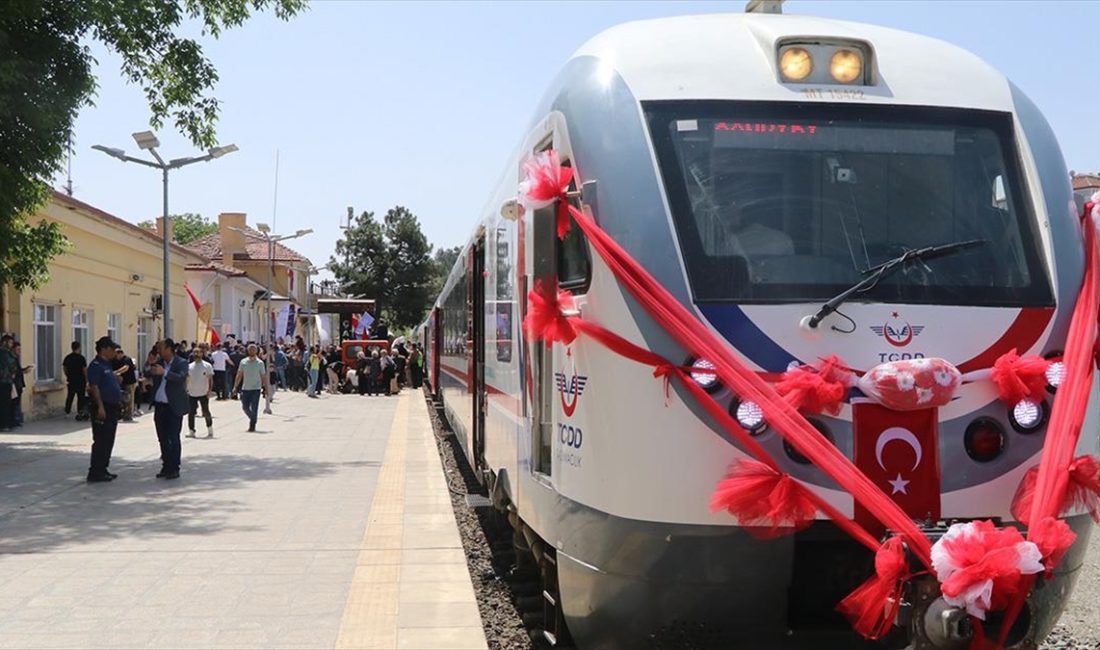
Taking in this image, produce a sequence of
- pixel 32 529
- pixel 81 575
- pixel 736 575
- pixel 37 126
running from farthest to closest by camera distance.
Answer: pixel 37 126 < pixel 32 529 < pixel 81 575 < pixel 736 575

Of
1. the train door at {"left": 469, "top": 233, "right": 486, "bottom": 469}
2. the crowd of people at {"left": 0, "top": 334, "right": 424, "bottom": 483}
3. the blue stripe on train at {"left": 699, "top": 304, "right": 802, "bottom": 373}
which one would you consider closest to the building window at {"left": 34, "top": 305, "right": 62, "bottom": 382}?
the crowd of people at {"left": 0, "top": 334, "right": 424, "bottom": 483}

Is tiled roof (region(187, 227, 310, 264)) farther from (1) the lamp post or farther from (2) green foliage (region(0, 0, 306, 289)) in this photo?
(2) green foliage (region(0, 0, 306, 289))

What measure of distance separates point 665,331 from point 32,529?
25.2 ft

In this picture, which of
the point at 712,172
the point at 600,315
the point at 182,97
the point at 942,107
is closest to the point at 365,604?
the point at 600,315

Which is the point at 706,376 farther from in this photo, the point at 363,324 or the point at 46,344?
the point at 363,324

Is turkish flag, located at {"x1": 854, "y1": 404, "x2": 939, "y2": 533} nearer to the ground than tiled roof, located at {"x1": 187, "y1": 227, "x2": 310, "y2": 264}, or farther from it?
nearer to the ground

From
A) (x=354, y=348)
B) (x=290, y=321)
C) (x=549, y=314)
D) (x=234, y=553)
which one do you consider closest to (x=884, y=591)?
(x=549, y=314)

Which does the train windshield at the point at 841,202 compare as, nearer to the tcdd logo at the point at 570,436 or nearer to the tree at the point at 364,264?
the tcdd logo at the point at 570,436

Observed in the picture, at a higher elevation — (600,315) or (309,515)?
(600,315)

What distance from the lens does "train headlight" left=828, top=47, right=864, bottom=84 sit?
17.3ft

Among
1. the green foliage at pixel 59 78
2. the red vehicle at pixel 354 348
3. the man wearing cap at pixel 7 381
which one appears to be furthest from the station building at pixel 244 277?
the green foliage at pixel 59 78

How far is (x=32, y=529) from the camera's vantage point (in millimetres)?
10312

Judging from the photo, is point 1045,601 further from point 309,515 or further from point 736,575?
point 309,515

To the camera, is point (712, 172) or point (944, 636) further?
point (712, 172)
